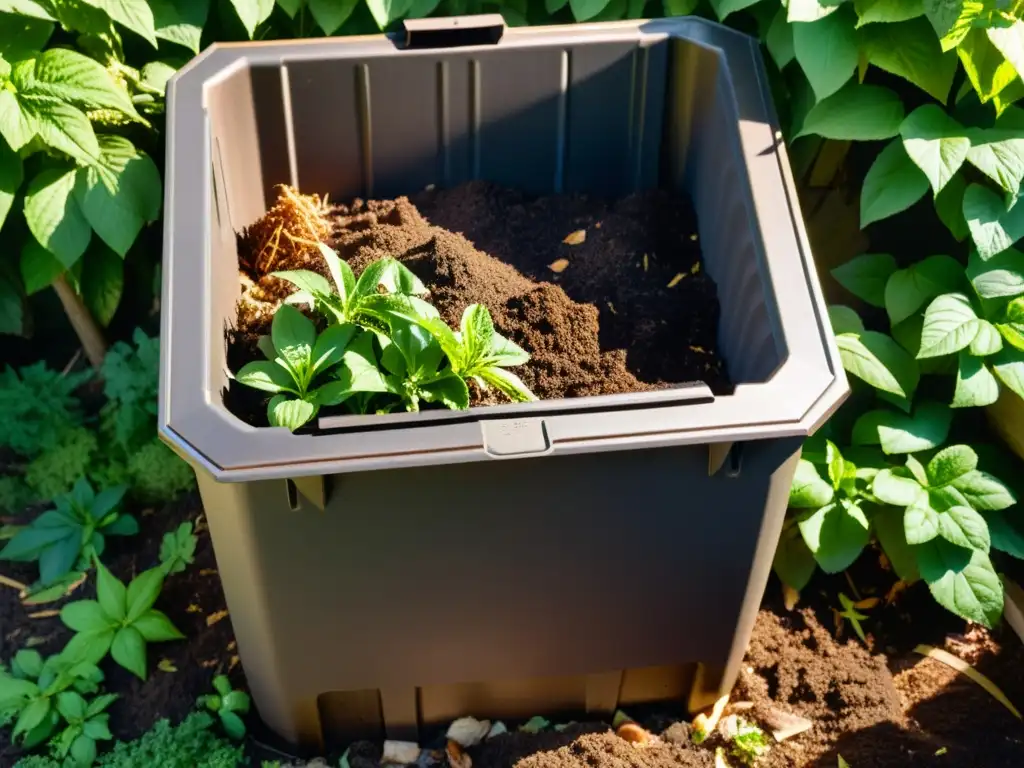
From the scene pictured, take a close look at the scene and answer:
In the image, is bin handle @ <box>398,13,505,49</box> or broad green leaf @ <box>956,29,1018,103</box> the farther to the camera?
bin handle @ <box>398,13,505,49</box>

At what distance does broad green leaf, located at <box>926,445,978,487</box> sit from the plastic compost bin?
0.37 m

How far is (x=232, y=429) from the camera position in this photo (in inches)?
41.3

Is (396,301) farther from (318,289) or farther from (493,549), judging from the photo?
(493,549)

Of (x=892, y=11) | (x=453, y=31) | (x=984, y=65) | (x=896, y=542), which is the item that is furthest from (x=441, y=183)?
(x=896, y=542)

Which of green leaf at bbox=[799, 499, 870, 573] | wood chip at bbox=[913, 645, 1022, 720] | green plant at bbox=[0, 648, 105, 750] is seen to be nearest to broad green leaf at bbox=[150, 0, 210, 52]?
green plant at bbox=[0, 648, 105, 750]

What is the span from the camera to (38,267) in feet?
5.70

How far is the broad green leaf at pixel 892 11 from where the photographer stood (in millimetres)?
1382

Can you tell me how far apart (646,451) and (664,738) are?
64 centimetres

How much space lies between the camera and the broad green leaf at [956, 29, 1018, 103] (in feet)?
4.44

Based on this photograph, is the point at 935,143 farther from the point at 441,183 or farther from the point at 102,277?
the point at 102,277

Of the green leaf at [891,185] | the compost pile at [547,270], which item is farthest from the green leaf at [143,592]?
the green leaf at [891,185]

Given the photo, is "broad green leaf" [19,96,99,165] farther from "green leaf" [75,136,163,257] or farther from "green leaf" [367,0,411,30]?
"green leaf" [367,0,411,30]

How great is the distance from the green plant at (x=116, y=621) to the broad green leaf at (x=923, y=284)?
130cm

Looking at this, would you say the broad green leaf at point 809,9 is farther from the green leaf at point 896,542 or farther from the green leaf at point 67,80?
the green leaf at point 67,80
